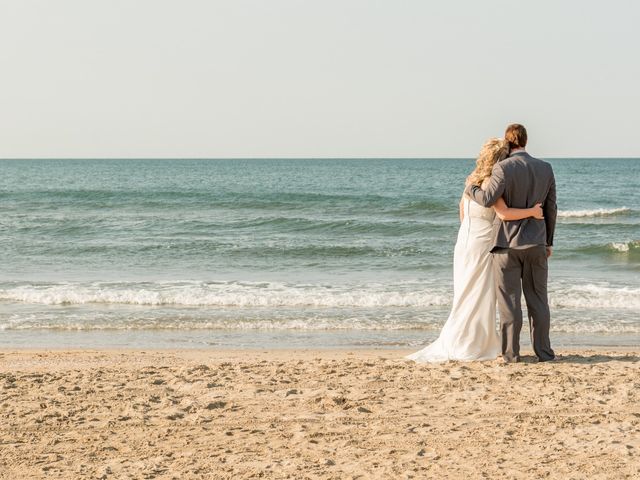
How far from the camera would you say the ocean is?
382 inches

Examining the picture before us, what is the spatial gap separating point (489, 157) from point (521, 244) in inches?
29.3

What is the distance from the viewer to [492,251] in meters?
6.71

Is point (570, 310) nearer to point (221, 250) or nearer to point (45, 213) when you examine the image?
point (221, 250)

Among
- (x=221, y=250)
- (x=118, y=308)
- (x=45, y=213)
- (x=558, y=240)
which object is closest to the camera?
(x=118, y=308)

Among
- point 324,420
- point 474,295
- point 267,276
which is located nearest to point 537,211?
point 474,295

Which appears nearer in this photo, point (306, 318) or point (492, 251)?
point (492, 251)

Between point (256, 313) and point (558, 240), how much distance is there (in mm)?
11453

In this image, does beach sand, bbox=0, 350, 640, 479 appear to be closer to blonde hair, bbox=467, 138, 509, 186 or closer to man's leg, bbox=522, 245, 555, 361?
man's leg, bbox=522, 245, 555, 361

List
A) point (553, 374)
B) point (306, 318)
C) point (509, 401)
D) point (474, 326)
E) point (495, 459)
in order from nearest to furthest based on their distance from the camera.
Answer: point (495, 459)
point (509, 401)
point (553, 374)
point (474, 326)
point (306, 318)

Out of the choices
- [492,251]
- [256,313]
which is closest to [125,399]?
[492,251]

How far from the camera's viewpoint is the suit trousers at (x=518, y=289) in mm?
6676

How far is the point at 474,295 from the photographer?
6918mm
